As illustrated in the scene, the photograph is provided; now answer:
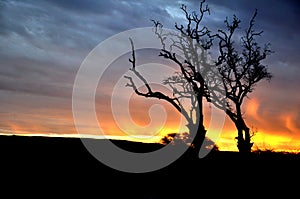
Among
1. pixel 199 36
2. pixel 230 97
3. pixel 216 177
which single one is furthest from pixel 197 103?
pixel 216 177

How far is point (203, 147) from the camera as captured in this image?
29.2 m

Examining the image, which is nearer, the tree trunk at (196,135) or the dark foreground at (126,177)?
the dark foreground at (126,177)

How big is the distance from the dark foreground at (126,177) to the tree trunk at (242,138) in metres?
5.78

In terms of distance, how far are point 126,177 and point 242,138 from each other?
14.1 metres

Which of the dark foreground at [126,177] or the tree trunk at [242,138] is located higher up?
the tree trunk at [242,138]

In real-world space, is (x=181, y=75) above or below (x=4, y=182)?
above

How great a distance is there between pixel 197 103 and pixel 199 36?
5.78 meters

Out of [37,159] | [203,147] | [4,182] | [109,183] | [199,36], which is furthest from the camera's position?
[199,36]

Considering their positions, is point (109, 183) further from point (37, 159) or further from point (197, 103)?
point (197, 103)

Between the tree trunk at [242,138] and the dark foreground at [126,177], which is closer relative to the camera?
the dark foreground at [126,177]

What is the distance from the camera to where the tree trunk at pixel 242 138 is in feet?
96.6

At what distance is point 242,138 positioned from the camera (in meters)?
29.8

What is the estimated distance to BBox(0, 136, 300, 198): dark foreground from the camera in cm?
1619

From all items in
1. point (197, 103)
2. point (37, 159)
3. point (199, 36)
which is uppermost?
point (199, 36)
